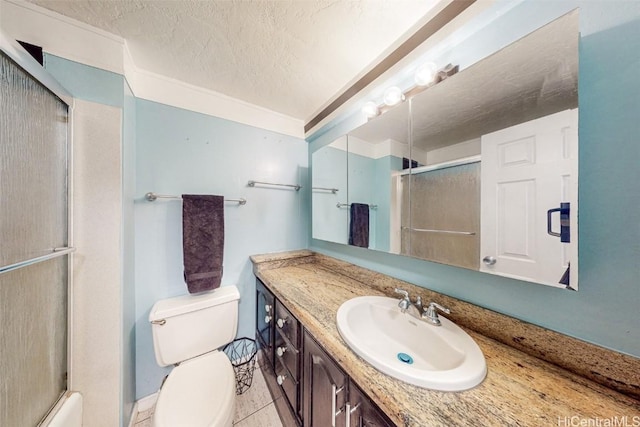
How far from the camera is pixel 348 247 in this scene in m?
1.52

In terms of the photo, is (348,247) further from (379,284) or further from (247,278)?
(247,278)

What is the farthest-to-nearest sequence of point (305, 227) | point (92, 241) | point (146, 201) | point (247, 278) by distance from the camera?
point (305, 227)
point (247, 278)
point (146, 201)
point (92, 241)

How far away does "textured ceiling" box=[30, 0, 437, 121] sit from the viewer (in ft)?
2.90

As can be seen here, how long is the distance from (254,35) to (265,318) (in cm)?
174

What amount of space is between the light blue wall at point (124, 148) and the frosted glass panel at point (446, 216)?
1552mm

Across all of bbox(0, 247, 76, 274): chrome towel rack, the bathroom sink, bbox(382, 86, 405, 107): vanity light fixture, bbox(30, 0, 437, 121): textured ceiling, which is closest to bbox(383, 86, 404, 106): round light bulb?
bbox(382, 86, 405, 107): vanity light fixture

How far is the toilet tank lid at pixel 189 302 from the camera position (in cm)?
118

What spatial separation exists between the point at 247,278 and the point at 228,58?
1.54 metres

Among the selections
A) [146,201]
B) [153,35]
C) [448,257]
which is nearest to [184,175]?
[146,201]

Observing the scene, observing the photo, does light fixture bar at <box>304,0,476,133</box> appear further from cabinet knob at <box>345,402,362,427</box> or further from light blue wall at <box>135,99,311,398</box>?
cabinet knob at <box>345,402,362,427</box>

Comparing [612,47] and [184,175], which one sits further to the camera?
[184,175]

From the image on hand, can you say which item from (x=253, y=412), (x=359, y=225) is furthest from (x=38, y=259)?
(x=359, y=225)

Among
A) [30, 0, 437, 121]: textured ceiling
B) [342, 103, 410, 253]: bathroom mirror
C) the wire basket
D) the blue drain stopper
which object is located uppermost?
[30, 0, 437, 121]: textured ceiling

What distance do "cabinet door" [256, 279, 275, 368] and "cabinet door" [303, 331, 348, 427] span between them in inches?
18.2
